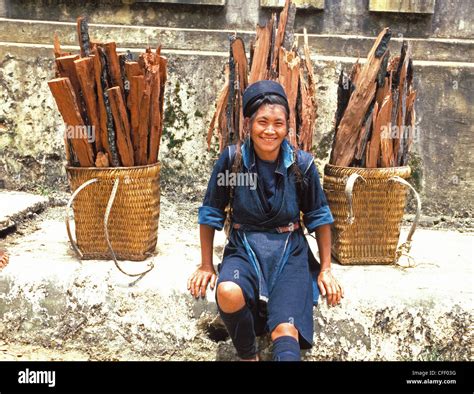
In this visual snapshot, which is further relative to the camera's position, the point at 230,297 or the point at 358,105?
the point at 358,105

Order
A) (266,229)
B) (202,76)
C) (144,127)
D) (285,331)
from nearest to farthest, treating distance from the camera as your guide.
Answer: (285,331) < (266,229) < (144,127) < (202,76)

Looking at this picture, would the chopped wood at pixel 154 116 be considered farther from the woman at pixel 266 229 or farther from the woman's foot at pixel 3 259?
the woman's foot at pixel 3 259

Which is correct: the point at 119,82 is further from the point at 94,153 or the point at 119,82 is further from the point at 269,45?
the point at 269,45

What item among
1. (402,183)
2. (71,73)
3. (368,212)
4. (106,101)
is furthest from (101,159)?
(402,183)

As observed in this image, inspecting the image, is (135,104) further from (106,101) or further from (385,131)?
(385,131)

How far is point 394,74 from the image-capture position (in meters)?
3.12

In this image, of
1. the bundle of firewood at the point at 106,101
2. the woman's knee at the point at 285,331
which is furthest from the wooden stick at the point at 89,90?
the woman's knee at the point at 285,331

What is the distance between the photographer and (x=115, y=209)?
3.05 meters

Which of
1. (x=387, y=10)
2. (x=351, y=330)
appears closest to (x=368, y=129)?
(x=351, y=330)

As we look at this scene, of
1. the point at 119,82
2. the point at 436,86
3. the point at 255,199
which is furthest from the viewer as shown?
the point at 436,86

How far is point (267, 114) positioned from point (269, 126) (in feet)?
0.17

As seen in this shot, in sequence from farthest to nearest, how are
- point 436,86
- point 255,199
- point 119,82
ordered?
point 436,86, point 119,82, point 255,199

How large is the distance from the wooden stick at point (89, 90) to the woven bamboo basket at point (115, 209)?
188 millimetres

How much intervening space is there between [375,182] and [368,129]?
276 millimetres
